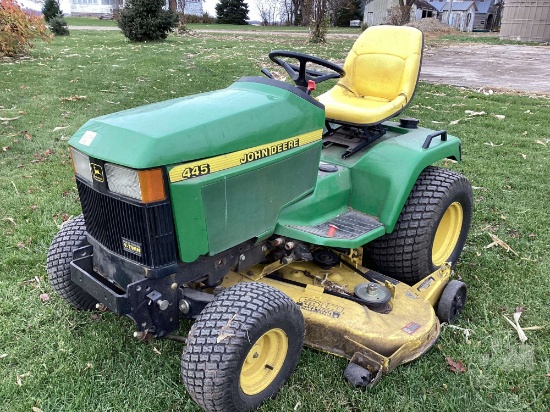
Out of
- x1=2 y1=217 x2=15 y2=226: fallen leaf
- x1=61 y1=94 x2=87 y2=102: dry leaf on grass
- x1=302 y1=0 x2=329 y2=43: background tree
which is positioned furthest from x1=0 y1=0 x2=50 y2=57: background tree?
x1=302 y1=0 x2=329 y2=43: background tree

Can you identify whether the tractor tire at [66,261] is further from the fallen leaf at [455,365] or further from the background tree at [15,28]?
the background tree at [15,28]

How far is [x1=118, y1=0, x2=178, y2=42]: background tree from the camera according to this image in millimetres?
15586

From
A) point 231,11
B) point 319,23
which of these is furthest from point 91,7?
point 319,23

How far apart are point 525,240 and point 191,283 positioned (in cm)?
291

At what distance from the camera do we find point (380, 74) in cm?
390

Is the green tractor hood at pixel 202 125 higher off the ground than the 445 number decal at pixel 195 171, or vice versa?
the green tractor hood at pixel 202 125

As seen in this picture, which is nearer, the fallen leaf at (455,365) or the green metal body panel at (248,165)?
the green metal body panel at (248,165)

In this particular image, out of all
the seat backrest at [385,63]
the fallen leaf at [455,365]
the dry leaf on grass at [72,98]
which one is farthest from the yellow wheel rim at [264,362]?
the dry leaf on grass at [72,98]

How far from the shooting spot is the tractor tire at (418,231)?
323 centimetres

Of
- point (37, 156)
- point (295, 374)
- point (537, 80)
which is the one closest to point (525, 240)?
point (295, 374)

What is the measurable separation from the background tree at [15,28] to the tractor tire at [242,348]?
11.6 meters

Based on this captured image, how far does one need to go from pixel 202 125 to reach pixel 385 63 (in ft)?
6.72

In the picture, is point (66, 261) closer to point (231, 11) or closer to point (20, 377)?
point (20, 377)

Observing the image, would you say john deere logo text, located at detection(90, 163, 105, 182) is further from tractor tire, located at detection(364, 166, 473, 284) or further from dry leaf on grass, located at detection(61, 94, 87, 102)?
dry leaf on grass, located at detection(61, 94, 87, 102)
